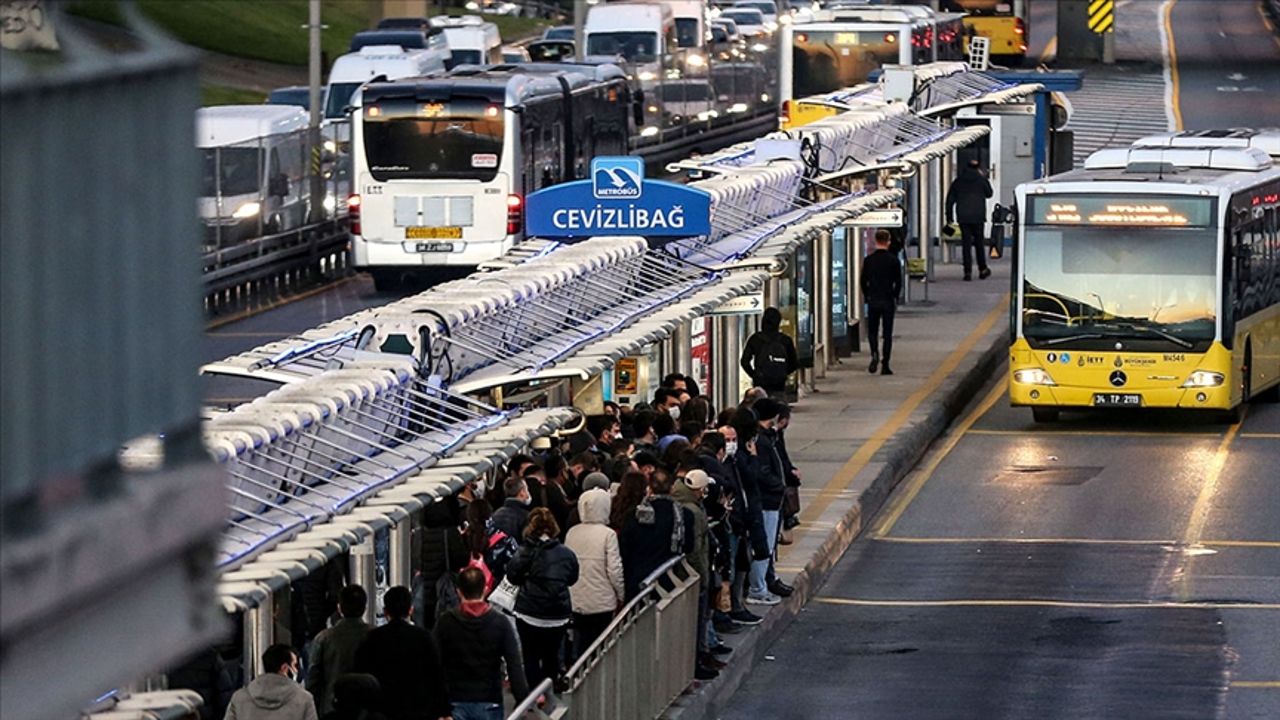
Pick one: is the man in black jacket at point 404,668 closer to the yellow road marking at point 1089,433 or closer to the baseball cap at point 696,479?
the baseball cap at point 696,479

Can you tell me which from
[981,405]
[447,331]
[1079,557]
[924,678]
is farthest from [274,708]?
[981,405]

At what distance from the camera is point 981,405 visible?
31.9 m

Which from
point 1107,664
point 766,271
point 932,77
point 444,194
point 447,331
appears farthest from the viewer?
point 932,77

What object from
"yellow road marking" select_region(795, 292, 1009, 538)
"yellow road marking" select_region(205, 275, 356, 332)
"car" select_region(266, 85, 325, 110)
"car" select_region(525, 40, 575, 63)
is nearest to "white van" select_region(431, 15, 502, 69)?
"car" select_region(525, 40, 575, 63)

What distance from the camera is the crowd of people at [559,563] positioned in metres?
12.2

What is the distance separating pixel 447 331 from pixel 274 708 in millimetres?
6511

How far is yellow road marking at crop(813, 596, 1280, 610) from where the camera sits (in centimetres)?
2072

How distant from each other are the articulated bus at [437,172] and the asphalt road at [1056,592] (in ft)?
36.0

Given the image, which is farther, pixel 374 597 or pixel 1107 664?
pixel 1107 664

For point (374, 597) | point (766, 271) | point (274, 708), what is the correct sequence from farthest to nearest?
point (766, 271) < point (374, 597) < point (274, 708)

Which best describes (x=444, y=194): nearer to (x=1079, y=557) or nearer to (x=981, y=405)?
(x=981, y=405)

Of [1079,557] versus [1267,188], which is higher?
[1267,188]

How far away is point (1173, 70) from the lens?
8131cm

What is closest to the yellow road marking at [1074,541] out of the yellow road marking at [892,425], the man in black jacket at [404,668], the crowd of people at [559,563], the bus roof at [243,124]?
the yellow road marking at [892,425]
